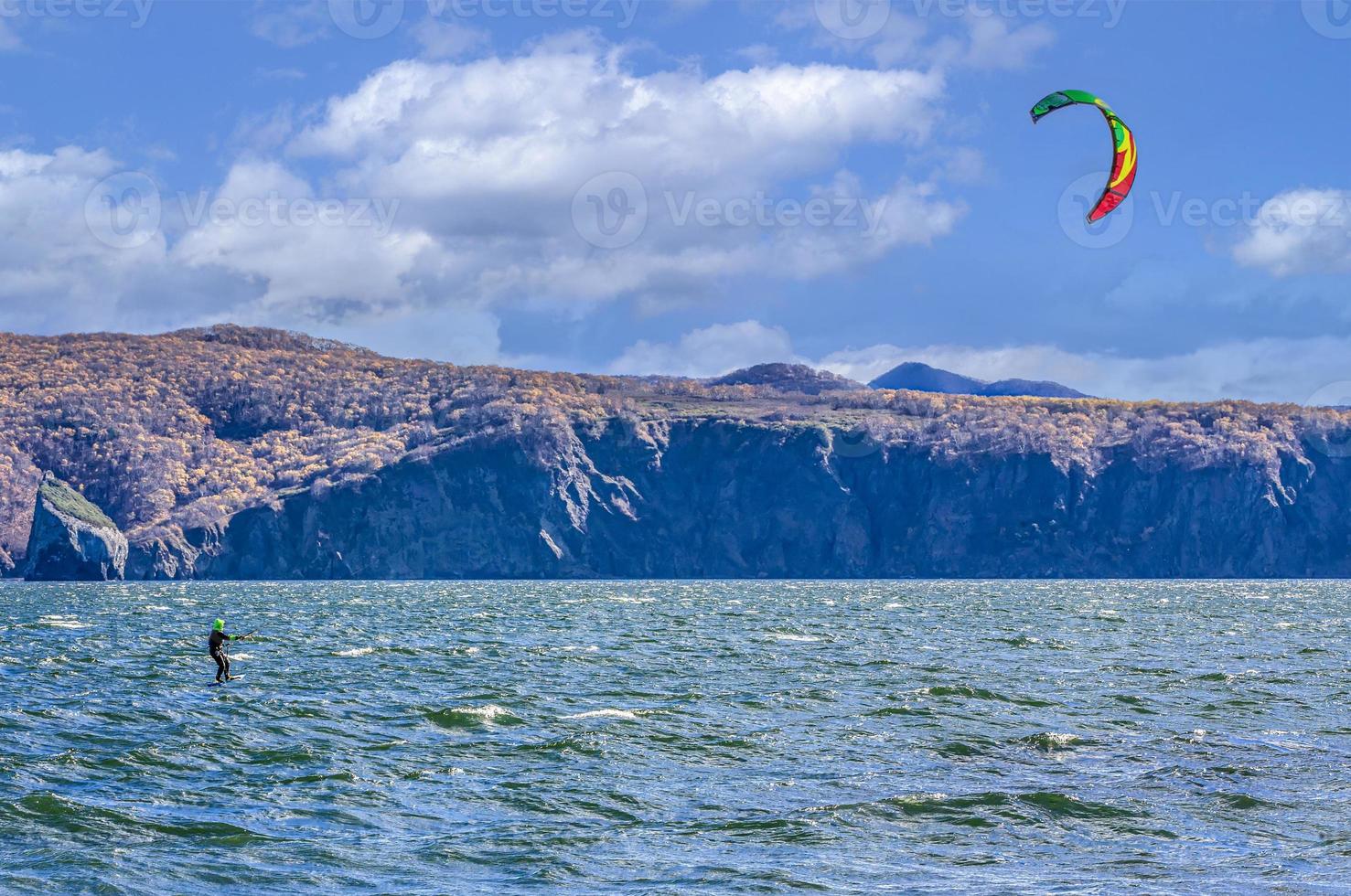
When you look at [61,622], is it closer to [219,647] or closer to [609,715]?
[219,647]

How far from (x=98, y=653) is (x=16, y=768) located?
29.7m

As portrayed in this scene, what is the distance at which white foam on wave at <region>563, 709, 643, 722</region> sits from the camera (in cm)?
3553

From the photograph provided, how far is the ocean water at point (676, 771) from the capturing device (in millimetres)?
21062

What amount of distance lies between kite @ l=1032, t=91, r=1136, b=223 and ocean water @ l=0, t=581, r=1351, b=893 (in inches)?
642

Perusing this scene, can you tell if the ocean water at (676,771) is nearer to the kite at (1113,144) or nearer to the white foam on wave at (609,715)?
the white foam on wave at (609,715)

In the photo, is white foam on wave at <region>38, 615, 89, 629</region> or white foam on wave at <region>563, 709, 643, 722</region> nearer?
white foam on wave at <region>563, 709, 643, 722</region>

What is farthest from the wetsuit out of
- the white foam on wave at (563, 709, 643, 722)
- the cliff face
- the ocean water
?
the cliff face

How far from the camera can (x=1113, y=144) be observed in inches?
2062

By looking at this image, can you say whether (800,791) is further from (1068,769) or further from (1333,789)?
(1333,789)

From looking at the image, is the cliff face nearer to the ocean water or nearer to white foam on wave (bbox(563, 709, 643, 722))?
the ocean water

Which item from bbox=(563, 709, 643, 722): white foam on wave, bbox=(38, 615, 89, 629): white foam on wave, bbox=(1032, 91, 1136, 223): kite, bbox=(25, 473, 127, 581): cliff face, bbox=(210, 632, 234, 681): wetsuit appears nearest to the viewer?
bbox=(563, 709, 643, 722): white foam on wave

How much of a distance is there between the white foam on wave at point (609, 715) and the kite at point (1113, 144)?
25455 millimetres

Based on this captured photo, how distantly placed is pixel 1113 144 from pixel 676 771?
1300 inches

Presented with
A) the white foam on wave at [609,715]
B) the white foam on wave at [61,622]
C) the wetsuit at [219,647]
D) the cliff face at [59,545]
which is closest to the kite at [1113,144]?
the white foam on wave at [609,715]
